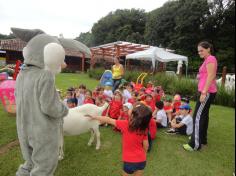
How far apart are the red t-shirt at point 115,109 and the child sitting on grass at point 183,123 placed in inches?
51.6

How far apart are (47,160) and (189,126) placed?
3934 millimetres

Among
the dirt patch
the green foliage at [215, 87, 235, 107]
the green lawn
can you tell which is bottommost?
the green lawn

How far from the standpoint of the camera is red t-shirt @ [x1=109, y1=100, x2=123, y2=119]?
20.4ft

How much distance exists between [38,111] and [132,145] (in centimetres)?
113

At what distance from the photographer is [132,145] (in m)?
2.89

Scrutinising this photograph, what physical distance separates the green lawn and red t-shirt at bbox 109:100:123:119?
0.58 m

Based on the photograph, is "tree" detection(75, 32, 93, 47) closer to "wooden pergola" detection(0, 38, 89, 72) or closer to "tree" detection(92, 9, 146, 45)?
"tree" detection(92, 9, 146, 45)

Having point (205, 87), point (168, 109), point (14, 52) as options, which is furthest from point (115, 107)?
point (14, 52)

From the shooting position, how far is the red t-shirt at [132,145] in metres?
2.87

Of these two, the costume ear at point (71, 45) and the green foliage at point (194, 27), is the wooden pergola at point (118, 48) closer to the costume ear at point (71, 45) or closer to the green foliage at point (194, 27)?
the green foliage at point (194, 27)

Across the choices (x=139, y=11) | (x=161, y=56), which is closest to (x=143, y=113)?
(x=161, y=56)

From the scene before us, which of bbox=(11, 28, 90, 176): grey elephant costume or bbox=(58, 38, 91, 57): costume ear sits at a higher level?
bbox=(58, 38, 91, 57): costume ear

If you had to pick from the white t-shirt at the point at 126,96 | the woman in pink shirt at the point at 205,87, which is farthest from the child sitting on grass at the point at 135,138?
the white t-shirt at the point at 126,96

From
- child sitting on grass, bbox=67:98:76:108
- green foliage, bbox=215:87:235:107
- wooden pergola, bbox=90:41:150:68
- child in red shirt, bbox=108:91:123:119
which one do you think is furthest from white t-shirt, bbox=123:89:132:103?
wooden pergola, bbox=90:41:150:68
